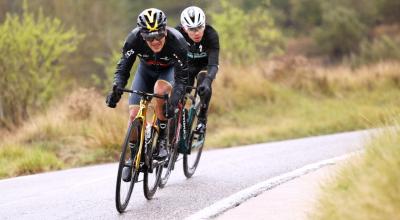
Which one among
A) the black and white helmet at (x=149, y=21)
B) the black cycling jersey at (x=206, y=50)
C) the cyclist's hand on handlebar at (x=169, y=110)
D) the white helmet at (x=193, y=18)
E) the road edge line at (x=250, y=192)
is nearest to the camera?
the road edge line at (x=250, y=192)

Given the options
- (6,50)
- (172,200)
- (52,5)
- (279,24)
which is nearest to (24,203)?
(172,200)

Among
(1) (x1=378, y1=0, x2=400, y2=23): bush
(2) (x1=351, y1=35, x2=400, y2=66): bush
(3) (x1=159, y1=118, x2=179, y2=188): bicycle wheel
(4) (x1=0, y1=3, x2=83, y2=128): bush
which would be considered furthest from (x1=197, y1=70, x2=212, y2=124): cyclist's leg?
(1) (x1=378, y1=0, x2=400, y2=23): bush

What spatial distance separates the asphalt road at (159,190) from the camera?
24.6 feet

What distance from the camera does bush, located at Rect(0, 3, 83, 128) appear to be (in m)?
17.6

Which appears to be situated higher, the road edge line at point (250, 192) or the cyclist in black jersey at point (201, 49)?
the cyclist in black jersey at point (201, 49)

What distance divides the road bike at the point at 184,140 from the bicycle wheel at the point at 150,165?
33cm

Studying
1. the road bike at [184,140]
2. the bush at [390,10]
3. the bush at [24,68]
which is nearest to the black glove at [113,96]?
the road bike at [184,140]

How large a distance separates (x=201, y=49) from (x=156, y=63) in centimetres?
192

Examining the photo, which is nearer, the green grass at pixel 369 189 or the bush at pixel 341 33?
the green grass at pixel 369 189

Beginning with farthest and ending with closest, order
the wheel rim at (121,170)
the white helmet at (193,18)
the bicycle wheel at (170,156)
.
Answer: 1. the white helmet at (193,18)
2. the bicycle wheel at (170,156)
3. the wheel rim at (121,170)

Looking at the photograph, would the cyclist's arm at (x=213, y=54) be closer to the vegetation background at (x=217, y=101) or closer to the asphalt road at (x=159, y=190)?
the asphalt road at (x=159, y=190)

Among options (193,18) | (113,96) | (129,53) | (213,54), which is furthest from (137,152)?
(213,54)

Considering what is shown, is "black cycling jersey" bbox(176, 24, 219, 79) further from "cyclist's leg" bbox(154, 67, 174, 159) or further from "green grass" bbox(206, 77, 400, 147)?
"green grass" bbox(206, 77, 400, 147)

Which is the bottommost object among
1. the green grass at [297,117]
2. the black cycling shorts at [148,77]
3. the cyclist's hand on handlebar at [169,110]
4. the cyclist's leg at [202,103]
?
the green grass at [297,117]
